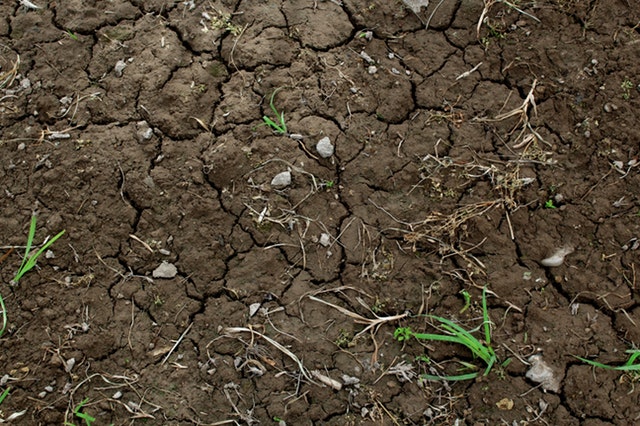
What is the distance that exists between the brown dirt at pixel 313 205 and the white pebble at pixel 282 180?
0.03 meters

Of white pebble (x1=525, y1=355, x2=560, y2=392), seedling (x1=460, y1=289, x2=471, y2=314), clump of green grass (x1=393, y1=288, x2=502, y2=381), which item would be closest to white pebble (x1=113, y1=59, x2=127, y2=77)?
clump of green grass (x1=393, y1=288, x2=502, y2=381)

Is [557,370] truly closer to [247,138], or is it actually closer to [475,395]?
[475,395]

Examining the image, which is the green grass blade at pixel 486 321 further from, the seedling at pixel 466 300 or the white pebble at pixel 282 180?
the white pebble at pixel 282 180

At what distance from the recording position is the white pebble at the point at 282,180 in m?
2.76

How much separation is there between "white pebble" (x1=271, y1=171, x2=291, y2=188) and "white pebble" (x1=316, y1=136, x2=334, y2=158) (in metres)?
0.20

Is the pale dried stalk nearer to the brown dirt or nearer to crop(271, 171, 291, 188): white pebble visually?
the brown dirt

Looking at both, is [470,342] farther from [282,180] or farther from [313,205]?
[282,180]

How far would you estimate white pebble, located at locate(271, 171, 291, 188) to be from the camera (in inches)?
109

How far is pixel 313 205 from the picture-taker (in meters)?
2.77

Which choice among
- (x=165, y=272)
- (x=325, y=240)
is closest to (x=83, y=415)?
(x=165, y=272)

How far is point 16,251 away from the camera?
2.72m

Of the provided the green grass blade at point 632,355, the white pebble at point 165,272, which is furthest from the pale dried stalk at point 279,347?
the green grass blade at point 632,355

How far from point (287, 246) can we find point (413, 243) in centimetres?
61

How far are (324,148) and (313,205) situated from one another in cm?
29
